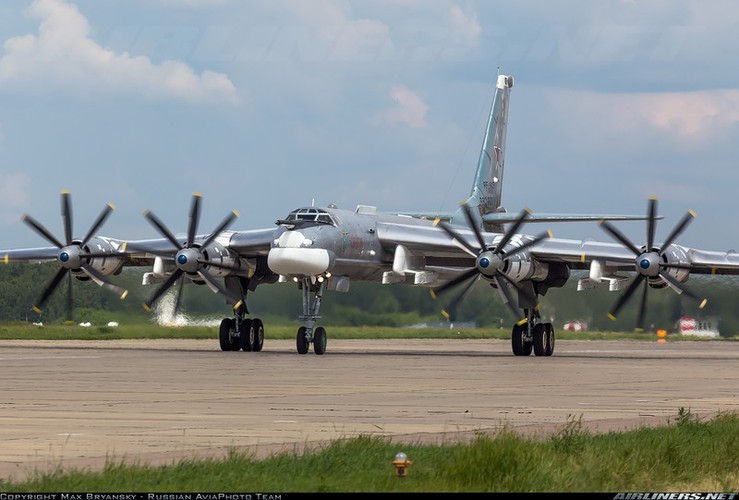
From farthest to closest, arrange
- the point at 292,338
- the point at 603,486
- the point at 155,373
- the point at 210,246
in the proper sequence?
the point at 292,338, the point at 210,246, the point at 155,373, the point at 603,486

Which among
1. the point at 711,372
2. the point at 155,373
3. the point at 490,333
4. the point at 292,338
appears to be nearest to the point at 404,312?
the point at 292,338

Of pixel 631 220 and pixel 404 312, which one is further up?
pixel 631 220

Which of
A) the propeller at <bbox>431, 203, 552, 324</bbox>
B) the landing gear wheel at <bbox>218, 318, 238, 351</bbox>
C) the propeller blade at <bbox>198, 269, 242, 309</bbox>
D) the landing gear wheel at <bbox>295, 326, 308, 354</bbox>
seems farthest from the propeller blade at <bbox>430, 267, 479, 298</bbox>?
the landing gear wheel at <bbox>218, 318, 238, 351</bbox>

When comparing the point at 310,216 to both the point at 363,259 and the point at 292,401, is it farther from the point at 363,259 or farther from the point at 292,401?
the point at 292,401

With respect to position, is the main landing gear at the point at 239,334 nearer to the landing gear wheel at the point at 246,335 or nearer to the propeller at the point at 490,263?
the landing gear wheel at the point at 246,335

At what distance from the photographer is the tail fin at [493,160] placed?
137 feet

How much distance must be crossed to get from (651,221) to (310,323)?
8570mm

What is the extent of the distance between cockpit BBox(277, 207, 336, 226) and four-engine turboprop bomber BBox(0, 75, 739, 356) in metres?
0.02

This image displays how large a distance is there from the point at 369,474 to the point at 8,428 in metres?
4.69

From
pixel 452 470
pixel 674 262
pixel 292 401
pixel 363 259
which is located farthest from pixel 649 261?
pixel 452 470

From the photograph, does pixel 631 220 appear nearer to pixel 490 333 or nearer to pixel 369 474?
pixel 490 333

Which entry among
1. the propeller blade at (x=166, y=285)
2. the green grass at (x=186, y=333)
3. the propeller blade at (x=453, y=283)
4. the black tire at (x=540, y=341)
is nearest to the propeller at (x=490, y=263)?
the propeller blade at (x=453, y=283)

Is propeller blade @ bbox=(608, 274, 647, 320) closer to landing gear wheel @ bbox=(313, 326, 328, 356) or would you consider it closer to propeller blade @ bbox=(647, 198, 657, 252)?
propeller blade @ bbox=(647, 198, 657, 252)

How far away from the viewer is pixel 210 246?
33844mm
